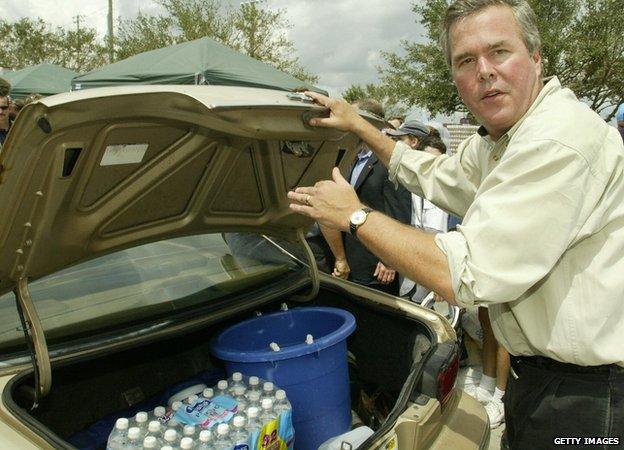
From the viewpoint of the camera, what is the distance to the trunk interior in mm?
2066

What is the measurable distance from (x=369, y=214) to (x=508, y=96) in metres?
0.60

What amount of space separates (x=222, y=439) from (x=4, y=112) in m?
5.04

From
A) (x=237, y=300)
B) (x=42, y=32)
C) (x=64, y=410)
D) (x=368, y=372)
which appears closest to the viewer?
(x=64, y=410)

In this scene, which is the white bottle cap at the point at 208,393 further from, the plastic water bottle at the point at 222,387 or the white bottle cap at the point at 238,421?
the white bottle cap at the point at 238,421

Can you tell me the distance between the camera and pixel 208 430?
5.55 ft

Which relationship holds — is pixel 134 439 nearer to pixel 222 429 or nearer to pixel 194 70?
pixel 222 429

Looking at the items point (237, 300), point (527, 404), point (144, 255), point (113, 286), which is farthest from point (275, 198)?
point (527, 404)

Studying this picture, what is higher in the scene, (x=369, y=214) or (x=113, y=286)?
(x=369, y=214)

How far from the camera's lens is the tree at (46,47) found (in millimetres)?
24781

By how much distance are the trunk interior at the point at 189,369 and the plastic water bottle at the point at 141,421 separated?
375mm

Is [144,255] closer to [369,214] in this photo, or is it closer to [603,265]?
[369,214]

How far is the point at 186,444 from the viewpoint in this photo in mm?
1591

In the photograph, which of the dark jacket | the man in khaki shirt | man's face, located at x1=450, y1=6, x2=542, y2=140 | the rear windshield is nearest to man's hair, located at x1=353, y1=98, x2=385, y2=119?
the dark jacket

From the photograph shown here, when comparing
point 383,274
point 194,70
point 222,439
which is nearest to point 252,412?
point 222,439
